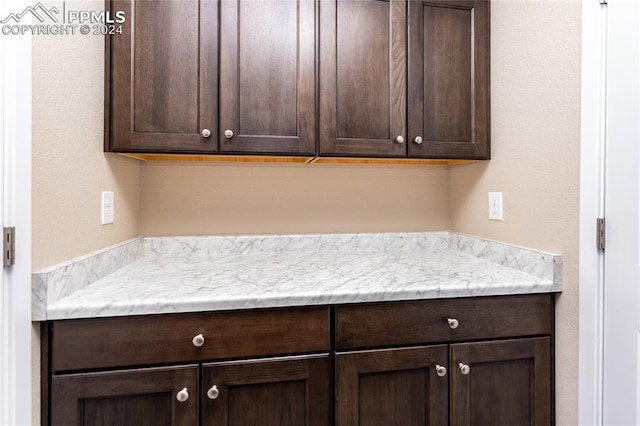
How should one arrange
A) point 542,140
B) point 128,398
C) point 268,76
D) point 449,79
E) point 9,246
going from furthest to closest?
1. point 449,79
2. point 268,76
3. point 542,140
4. point 128,398
5. point 9,246

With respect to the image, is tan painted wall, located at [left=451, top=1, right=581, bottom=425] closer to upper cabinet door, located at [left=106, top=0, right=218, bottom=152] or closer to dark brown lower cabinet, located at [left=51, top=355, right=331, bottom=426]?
dark brown lower cabinet, located at [left=51, top=355, right=331, bottom=426]

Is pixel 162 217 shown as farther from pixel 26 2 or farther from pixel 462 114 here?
pixel 462 114

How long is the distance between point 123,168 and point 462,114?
1473mm

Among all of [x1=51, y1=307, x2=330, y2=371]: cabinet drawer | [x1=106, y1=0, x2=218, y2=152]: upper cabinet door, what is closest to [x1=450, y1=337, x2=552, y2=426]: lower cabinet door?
[x1=51, y1=307, x2=330, y2=371]: cabinet drawer

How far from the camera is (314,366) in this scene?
1.09 metres

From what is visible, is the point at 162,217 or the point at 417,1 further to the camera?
the point at 162,217

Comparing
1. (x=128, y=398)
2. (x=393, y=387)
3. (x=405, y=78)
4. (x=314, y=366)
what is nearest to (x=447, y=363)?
(x=393, y=387)

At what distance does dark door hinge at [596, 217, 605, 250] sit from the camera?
3.64ft

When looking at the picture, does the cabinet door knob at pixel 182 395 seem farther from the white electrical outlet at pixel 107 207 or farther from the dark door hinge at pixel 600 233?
the dark door hinge at pixel 600 233

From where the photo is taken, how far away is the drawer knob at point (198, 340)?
101 centimetres

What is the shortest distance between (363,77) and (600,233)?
1003 mm

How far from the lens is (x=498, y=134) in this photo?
153cm

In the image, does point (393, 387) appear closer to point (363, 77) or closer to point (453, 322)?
point (453, 322)

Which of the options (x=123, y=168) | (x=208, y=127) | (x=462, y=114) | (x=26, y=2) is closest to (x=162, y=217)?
(x=123, y=168)
